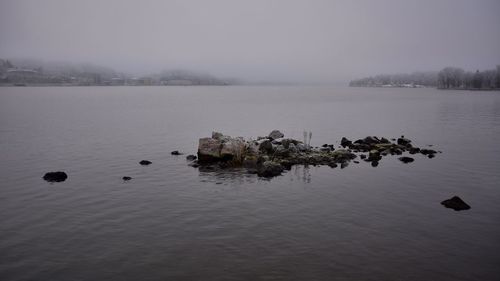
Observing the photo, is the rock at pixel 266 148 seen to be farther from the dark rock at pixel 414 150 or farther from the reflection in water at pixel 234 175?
the dark rock at pixel 414 150

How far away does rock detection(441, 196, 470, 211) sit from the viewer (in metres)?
33.3

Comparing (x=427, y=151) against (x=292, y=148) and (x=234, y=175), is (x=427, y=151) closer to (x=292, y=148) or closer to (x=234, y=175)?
(x=292, y=148)

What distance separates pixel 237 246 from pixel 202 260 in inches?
116

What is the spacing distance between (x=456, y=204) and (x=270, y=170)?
19560 mm

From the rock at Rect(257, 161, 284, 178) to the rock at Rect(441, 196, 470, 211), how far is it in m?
18.3

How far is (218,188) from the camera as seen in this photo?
39406 millimetres

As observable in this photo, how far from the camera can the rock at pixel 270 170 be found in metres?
44.5

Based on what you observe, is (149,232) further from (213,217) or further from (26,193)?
(26,193)

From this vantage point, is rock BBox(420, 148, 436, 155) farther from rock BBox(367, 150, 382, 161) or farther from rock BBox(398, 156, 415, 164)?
rock BBox(367, 150, 382, 161)

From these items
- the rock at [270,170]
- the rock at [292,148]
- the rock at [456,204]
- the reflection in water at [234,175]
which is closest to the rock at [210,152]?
the reflection in water at [234,175]

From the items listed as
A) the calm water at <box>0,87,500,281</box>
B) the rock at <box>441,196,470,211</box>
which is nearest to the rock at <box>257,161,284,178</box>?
the calm water at <box>0,87,500,281</box>

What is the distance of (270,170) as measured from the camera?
44688 millimetres

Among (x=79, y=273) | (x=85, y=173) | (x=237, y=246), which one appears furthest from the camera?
(x=85, y=173)

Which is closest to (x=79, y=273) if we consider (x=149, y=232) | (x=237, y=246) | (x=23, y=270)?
(x=23, y=270)
